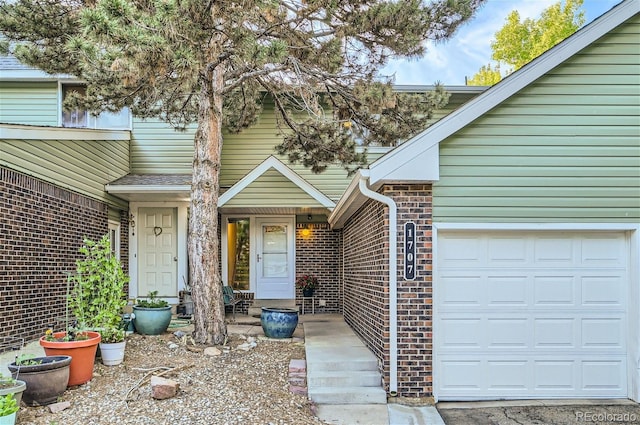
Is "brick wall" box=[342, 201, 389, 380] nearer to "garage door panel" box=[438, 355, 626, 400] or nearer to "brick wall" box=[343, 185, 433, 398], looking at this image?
"brick wall" box=[343, 185, 433, 398]

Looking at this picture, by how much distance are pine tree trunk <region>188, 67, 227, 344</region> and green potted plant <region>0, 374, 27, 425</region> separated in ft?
9.41

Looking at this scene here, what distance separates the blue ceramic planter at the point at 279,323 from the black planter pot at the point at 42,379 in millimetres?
→ 3353

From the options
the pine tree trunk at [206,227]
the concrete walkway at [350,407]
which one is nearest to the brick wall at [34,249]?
the pine tree trunk at [206,227]

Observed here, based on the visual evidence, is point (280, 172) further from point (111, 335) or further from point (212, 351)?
point (111, 335)

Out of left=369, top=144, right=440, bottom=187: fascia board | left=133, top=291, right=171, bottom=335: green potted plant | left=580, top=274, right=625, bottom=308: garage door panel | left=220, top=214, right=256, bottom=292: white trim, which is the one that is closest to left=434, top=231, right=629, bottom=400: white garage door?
left=580, top=274, right=625, bottom=308: garage door panel

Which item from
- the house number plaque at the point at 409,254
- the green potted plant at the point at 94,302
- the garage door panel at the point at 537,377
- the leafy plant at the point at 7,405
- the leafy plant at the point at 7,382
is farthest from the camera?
the green potted plant at the point at 94,302

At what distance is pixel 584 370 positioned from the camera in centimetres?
575

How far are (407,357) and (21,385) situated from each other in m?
4.00

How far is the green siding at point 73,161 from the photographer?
7.00m

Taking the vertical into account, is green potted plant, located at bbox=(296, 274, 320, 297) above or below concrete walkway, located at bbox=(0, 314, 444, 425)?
above

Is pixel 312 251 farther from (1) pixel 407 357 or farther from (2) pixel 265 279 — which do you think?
(1) pixel 407 357

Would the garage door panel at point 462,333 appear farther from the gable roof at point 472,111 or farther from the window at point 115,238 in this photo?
the window at point 115,238

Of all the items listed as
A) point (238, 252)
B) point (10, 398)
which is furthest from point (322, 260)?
point (10, 398)

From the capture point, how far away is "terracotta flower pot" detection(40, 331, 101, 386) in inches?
216
